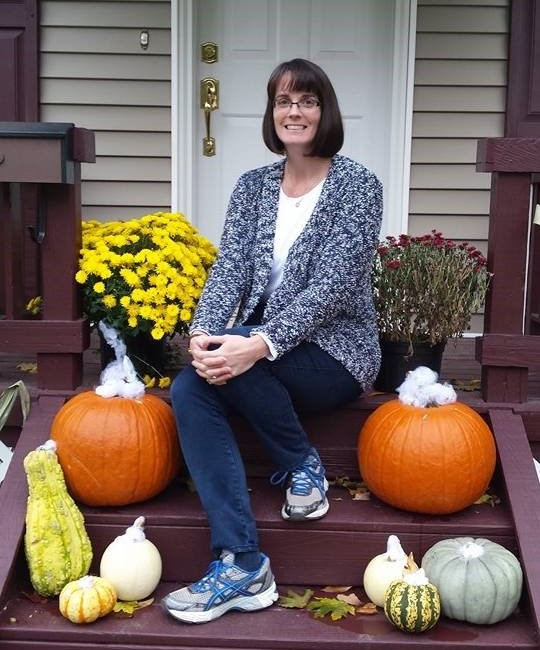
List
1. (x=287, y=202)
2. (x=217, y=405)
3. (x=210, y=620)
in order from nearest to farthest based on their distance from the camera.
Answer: (x=210, y=620) < (x=217, y=405) < (x=287, y=202)

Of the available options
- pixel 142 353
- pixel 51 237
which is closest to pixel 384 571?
pixel 142 353

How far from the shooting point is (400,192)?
3.83m

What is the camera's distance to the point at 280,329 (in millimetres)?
2213

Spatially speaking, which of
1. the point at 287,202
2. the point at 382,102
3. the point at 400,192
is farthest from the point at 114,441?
the point at 382,102

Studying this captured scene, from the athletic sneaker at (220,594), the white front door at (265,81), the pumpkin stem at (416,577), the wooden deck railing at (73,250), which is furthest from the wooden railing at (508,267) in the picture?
the white front door at (265,81)

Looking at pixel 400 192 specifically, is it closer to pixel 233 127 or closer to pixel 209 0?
pixel 233 127

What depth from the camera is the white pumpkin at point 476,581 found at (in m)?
2.06

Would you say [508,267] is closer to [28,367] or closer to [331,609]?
[331,609]

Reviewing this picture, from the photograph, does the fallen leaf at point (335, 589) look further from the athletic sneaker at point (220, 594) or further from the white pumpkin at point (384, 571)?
the athletic sneaker at point (220, 594)

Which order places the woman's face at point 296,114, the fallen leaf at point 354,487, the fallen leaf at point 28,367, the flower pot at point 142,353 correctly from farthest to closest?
the fallen leaf at point 28,367, the flower pot at point 142,353, the fallen leaf at point 354,487, the woman's face at point 296,114

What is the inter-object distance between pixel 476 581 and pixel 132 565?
0.86 metres

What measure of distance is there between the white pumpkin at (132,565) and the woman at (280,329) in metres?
0.10

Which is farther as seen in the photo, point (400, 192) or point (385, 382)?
point (400, 192)

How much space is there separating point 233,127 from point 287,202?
5.26 feet
